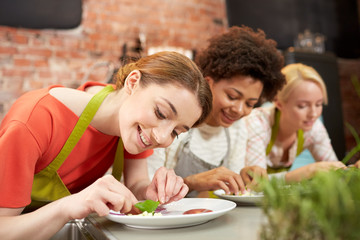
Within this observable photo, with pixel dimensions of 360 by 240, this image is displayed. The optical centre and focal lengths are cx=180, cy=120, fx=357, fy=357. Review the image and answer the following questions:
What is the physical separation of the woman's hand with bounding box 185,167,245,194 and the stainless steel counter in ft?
0.89

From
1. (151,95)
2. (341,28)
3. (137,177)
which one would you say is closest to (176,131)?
(151,95)

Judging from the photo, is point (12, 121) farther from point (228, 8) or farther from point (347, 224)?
point (228, 8)

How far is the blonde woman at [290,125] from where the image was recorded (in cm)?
194

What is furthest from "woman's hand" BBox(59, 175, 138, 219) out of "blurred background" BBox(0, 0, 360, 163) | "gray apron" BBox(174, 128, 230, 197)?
"blurred background" BBox(0, 0, 360, 163)

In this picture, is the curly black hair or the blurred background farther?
the blurred background

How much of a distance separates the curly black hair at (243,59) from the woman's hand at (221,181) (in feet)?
1.88

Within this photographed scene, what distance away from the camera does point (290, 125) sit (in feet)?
6.71

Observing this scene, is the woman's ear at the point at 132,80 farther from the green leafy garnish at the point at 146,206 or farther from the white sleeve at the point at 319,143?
the white sleeve at the point at 319,143

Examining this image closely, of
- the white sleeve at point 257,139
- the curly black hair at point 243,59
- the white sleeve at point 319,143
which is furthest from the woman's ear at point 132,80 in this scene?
the white sleeve at point 319,143

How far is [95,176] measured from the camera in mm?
1259

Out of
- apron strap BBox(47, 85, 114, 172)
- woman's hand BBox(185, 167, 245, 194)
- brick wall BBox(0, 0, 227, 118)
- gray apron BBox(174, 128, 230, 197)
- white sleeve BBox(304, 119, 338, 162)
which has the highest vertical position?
brick wall BBox(0, 0, 227, 118)

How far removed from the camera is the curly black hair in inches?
62.7

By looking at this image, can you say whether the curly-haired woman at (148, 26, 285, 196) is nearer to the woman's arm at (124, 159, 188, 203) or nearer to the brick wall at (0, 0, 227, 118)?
the woman's arm at (124, 159, 188, 203)

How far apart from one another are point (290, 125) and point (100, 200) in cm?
156
